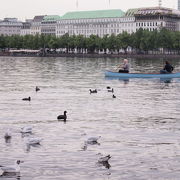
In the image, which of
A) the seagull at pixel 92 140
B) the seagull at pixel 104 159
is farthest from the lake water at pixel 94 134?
the seagull at pixel 92 140

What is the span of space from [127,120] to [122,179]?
11.1 metres

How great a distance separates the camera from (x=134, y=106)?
34344 mm

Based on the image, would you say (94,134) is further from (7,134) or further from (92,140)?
(7,134)

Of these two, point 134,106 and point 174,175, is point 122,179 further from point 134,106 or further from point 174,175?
point 134,106

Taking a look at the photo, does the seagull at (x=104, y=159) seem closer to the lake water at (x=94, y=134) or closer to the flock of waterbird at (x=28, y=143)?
the flock of waterbird at (x=28, y=143)

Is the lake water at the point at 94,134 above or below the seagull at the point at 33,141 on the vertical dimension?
below

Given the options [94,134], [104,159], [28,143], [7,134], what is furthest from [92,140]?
[7,134]

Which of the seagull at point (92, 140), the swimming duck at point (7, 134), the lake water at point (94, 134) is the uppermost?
the swimming duck at point (7, 134)

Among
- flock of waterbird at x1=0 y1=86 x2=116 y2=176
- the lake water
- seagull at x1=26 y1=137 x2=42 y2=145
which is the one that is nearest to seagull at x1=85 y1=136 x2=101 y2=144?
flock of waterbird at x1=0 y1=86 x2=116 y2=176

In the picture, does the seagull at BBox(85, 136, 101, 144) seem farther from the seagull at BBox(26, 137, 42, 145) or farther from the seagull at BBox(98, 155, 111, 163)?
the seagull at BBox(98, 155, 111, 163)

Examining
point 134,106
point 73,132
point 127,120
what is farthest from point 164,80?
point 73,132

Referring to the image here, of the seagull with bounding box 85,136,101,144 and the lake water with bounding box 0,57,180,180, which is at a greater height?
the seagull with bounding box 85,136,101,144

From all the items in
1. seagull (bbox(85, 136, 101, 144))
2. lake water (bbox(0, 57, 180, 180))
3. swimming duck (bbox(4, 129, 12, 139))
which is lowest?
lake water (bbox(0, 57, 180, 180))

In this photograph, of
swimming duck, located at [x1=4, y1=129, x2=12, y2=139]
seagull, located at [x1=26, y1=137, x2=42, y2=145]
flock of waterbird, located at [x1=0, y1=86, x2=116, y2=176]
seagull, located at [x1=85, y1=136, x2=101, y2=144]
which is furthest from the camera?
swimming duck, located at [x1=4, y1=129, x2=12, y2=139]
